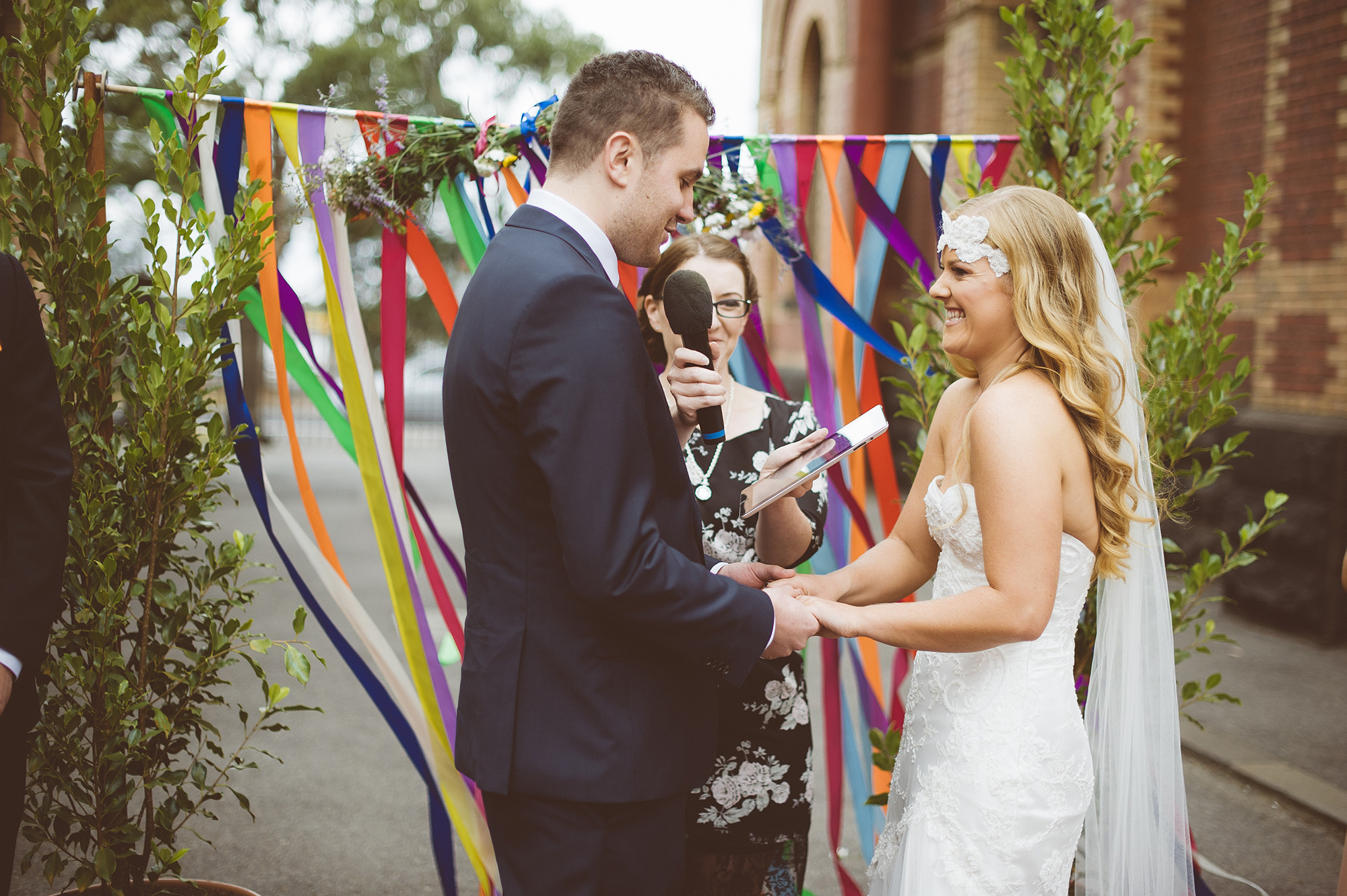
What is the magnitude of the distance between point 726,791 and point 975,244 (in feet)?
4.77

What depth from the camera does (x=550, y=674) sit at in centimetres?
177

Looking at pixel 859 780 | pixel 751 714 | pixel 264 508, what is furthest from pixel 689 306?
pixel 859 780

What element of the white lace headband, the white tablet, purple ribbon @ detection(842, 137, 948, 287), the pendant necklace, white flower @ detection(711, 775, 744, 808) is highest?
purple ribbon @ detection(842, 137, 948, 287)

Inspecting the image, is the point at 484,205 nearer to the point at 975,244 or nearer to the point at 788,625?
the point at 975,244

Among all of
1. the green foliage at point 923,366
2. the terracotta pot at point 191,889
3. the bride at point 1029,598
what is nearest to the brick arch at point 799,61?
the green foliage at point 923,366

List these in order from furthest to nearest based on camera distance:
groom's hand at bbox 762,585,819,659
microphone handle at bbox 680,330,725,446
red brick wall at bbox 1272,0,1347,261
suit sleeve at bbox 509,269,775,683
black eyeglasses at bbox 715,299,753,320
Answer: red brick wall at bbox 1272,0,1347,261
black eyeglasses at bbox 715,299,753,320
microphone handle at bbox 680,330,725,446
groom's hand at bbox 762,585,819,659
suit sleeve at bbox 509,269,775,683

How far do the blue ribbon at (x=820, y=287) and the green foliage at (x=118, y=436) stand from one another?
1.68 metres

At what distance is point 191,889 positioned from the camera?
2.71m

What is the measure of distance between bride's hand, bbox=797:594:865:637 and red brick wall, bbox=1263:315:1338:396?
6151 millimetres

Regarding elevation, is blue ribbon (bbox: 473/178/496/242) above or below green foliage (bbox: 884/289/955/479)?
above

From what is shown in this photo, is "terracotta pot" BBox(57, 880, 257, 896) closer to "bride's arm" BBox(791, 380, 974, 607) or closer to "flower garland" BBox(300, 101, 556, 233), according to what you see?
"bride's arm" BBox(791, 380, 974, 607)

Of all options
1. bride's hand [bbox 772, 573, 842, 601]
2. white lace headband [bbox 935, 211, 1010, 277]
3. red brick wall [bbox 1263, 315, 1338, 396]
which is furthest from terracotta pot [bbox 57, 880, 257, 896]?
red brick wall [bbox 1263, 315, 1338, 396]

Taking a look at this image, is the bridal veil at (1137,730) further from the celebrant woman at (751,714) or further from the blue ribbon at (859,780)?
the blue ribbon at (859,780)

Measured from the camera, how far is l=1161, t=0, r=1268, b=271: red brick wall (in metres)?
7.32
